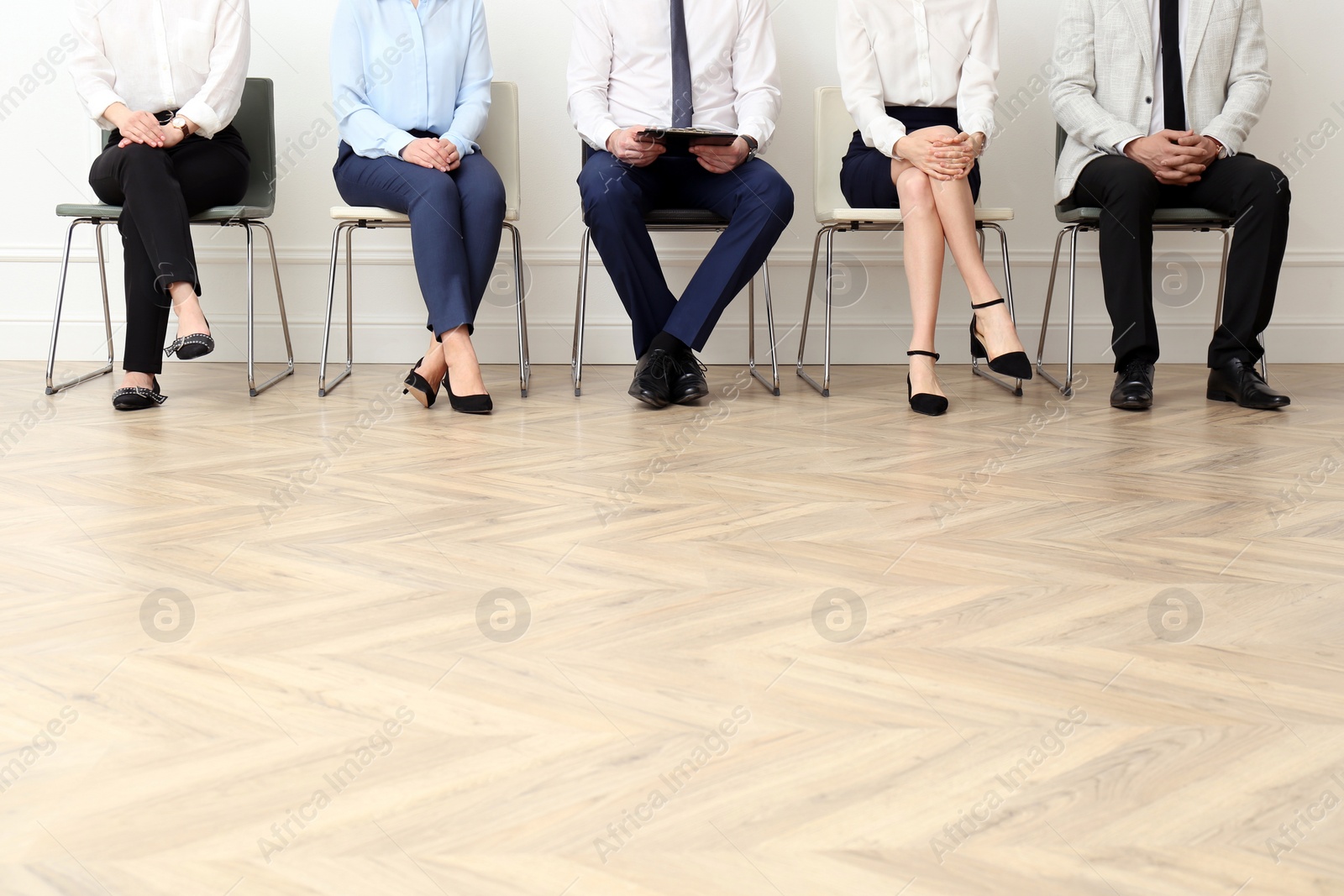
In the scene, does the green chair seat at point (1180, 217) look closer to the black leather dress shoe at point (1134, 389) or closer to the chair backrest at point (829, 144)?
the black leather dress shoe at point (1134, 389)

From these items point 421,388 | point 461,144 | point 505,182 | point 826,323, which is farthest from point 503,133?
point 826,323

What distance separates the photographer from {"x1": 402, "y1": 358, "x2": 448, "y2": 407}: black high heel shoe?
2.79 m

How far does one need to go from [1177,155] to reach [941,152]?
68 centimetres

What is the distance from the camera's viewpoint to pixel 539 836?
0.83 meters

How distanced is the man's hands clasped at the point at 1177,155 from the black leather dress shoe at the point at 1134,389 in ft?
1.78

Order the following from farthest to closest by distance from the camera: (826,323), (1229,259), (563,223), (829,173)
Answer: (563,223), (829,173), (826,323), (1229,259)

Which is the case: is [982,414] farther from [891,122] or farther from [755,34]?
[755,34]

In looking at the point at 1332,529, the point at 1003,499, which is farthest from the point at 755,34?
the point at 1332,529

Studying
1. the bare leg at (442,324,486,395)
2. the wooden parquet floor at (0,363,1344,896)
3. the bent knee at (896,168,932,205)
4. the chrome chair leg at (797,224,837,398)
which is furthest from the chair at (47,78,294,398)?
the bent knee at (896,168,932,205)

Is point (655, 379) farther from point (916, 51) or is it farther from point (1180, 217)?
point (1180, 217)

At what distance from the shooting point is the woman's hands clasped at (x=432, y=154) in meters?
2.93

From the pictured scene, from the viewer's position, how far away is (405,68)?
3.14m

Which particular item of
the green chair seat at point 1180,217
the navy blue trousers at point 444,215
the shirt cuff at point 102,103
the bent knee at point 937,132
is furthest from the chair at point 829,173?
the shirt cuff at point 102,103

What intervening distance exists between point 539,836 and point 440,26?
9.30ft
